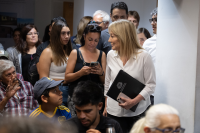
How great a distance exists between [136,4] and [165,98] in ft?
10.5

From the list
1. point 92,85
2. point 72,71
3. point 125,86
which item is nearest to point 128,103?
point 125,86

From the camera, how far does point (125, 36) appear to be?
2.39 meters

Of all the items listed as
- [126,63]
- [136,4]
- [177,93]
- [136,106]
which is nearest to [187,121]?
[177,93]

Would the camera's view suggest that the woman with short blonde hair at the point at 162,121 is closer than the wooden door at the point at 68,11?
Yes

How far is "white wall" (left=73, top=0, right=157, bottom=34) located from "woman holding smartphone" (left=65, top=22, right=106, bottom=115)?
2.37 metres

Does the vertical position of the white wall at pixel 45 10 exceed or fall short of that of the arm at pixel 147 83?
it exceeds it

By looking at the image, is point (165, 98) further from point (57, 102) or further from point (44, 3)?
point (44, 3)

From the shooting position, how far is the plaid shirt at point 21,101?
2.62m

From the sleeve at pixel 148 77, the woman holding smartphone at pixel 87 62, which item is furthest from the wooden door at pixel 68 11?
the sleeve at pixel 148 77

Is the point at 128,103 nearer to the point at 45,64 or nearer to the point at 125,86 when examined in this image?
the point at 125,86

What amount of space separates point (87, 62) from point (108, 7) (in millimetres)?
2714

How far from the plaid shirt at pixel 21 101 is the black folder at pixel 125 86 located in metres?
0.93

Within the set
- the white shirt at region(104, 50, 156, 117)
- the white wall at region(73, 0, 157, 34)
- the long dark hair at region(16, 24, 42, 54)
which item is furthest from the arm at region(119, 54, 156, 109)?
the white wall at region(73, 0, 157, 34)

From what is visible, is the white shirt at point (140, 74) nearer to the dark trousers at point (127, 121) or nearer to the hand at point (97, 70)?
the dark trousers at point (127, 121)
